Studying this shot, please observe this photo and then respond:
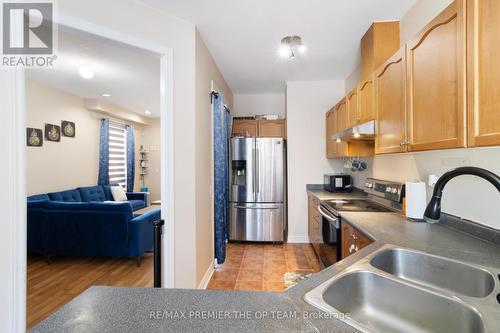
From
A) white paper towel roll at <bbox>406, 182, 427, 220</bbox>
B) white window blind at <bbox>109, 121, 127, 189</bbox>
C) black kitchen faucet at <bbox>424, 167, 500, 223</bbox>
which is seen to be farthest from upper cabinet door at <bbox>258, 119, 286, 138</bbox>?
white window blind at <bbox>109, 121, 127, 189</bbox>

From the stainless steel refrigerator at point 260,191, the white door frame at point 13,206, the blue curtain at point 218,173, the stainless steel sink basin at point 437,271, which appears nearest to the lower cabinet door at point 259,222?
the stainless steel refrigerator at point 260,191

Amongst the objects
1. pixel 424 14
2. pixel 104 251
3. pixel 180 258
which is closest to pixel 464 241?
pixel 424 14

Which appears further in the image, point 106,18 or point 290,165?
point 290,165

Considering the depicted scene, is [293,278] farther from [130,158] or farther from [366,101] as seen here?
[130,158]

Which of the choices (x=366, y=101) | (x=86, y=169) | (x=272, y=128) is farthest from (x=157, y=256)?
(x=86, y=169)

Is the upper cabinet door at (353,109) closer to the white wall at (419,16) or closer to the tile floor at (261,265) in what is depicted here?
the white wall at (419,16)

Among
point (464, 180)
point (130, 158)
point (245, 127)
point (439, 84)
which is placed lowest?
point (464, 180)

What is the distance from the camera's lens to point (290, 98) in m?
3.90

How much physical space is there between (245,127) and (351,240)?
291 cm

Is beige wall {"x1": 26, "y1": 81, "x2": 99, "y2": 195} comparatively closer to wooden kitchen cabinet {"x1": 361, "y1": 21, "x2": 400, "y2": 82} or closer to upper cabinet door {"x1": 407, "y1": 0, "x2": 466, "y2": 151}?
wooden kitchen cabinet {"x1": 361, "y1": 21, "x2": 400, "y2": 82}

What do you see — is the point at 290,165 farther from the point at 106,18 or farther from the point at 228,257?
the point at 106,18

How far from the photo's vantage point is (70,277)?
2.78 m

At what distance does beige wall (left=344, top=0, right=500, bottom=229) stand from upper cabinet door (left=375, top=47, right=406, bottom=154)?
320mm

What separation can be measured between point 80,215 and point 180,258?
181 cm
